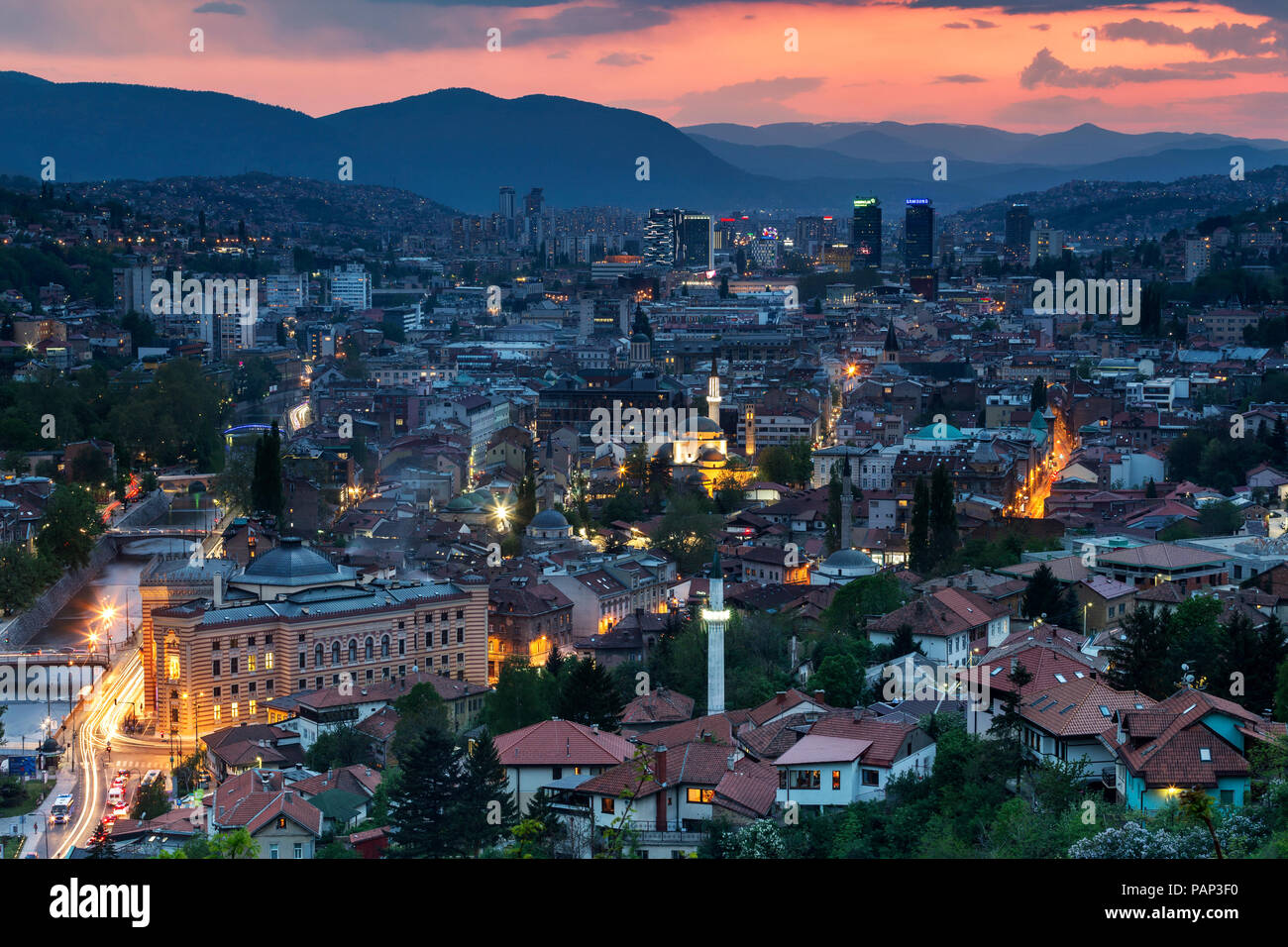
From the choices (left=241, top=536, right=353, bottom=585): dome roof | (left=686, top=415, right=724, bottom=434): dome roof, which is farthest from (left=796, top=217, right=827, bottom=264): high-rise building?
(left=241, top=536, right=353, bottom=585): dome roof

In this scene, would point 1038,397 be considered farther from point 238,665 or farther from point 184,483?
point 238,665

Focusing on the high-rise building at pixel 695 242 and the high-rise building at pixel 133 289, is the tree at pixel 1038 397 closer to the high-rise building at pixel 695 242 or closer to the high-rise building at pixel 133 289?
the high-rise building at pixel 133 289

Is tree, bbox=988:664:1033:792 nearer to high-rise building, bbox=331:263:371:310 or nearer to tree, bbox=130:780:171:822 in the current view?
tree, bbox=130:780:171:822

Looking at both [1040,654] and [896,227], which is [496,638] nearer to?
[1040,654]

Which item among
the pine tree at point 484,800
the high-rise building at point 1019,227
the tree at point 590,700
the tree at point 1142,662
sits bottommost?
the tree at point 590,700

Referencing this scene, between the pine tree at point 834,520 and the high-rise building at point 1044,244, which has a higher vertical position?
the high-rise building at point 1044,244

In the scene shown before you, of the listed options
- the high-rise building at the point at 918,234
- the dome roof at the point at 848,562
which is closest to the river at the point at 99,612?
the dome roof at the point at 848,562
